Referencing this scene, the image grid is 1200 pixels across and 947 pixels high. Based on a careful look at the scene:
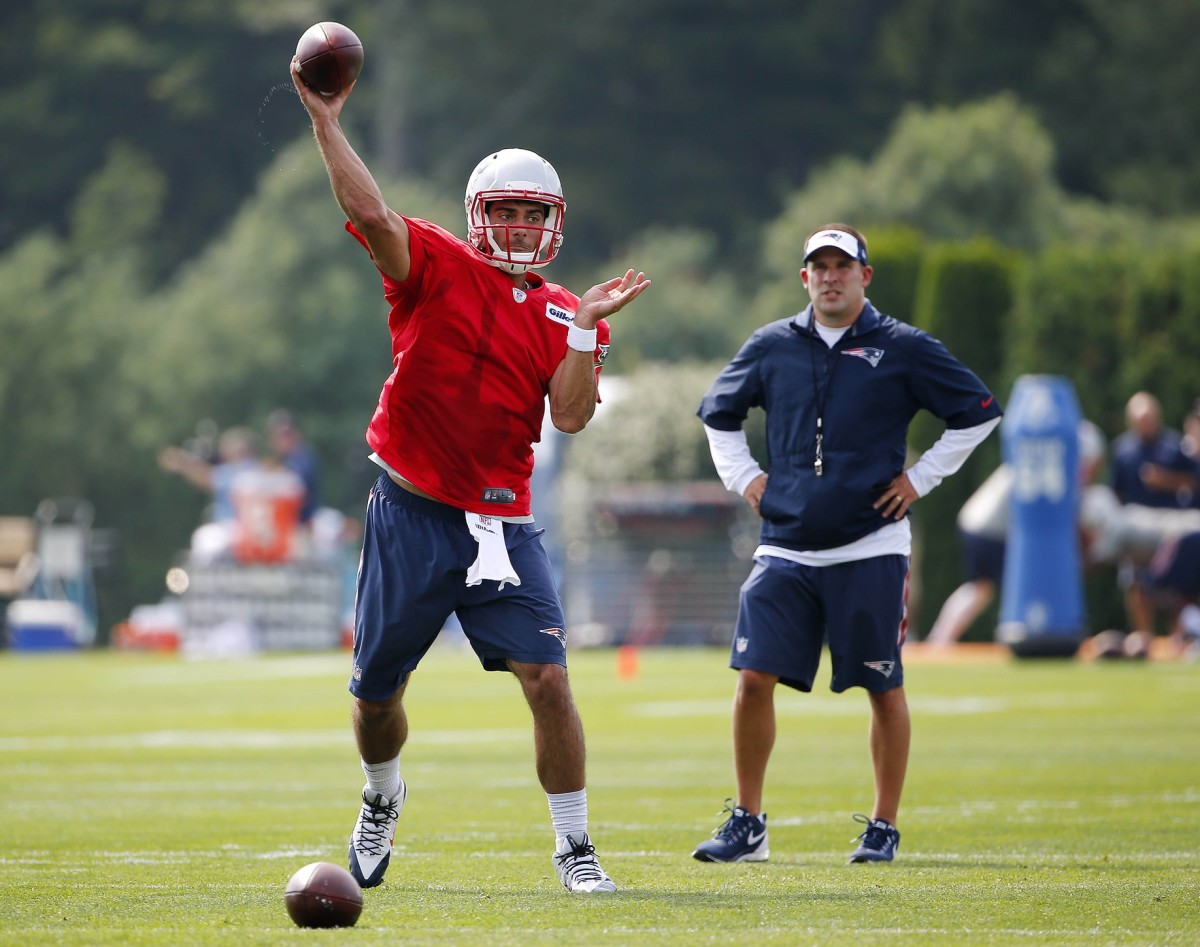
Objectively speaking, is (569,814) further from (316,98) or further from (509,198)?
(316,98)

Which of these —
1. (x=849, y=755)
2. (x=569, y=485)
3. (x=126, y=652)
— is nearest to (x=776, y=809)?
(x=849, y=755)

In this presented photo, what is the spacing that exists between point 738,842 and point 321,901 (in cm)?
214

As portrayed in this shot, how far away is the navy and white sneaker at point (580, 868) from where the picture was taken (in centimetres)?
611

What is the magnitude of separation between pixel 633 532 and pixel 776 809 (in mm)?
18388

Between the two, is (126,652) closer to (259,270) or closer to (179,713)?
(179,713)

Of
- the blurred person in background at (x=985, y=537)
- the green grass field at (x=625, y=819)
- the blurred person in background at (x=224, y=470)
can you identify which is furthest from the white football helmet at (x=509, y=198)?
the blurred person in background at (x=224, y=470)

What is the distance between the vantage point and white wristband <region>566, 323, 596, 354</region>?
618cm

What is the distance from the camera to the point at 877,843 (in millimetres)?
7066

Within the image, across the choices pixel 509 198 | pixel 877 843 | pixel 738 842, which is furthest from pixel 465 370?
pixel 877 843

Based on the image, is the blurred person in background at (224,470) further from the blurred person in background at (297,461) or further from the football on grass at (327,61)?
the football on grass at (327,61)

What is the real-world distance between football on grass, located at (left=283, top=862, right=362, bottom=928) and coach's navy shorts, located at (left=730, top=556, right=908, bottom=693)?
230cm

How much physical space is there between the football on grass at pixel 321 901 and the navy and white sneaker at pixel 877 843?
2.15 m

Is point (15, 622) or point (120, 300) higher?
point (120, 300)

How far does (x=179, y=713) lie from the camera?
1487 centimetres
